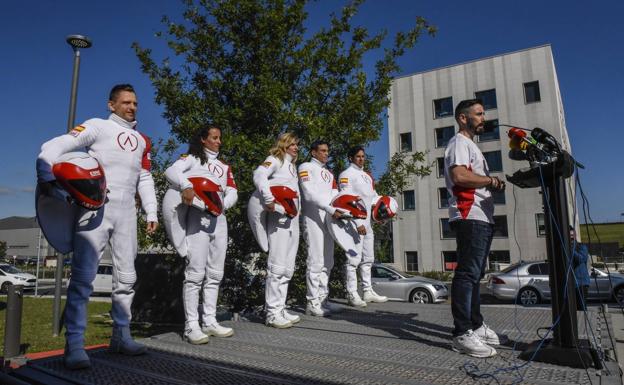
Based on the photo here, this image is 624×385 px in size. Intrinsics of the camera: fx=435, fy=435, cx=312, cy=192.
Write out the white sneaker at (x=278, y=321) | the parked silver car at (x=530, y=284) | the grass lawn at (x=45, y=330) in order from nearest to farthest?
the white sneaker at (x=278, y=321)
the grass lawn at (x=45, y=330)
the parked silver car at (x=530, y=284)

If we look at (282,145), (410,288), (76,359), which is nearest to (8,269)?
(410,288)

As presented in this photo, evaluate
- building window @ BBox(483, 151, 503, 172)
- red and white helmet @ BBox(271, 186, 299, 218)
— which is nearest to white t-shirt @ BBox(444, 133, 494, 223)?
red and white helmet @ BBox(271, 186, 299, 218)

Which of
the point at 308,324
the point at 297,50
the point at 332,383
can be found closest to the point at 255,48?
the point at 297,50

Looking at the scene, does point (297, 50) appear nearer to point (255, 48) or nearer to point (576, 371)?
point (255, 48)

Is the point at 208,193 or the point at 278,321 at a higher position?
the point at 208,193

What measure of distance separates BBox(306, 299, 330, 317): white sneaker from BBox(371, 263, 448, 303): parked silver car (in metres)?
8.07

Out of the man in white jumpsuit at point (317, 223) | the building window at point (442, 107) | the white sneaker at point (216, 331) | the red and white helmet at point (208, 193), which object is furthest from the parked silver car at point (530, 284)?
the building window at point (442, 107)

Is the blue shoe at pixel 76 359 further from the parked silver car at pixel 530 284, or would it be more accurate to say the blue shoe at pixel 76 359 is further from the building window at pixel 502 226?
the building window at pixel 502 226

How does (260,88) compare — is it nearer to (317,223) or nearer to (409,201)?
(317,223)

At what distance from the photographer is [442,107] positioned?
127 feet

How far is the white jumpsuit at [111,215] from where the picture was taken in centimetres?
321

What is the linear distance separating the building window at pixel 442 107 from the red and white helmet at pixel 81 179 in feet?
124

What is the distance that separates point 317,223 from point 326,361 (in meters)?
2.56

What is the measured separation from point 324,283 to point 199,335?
2.26m
